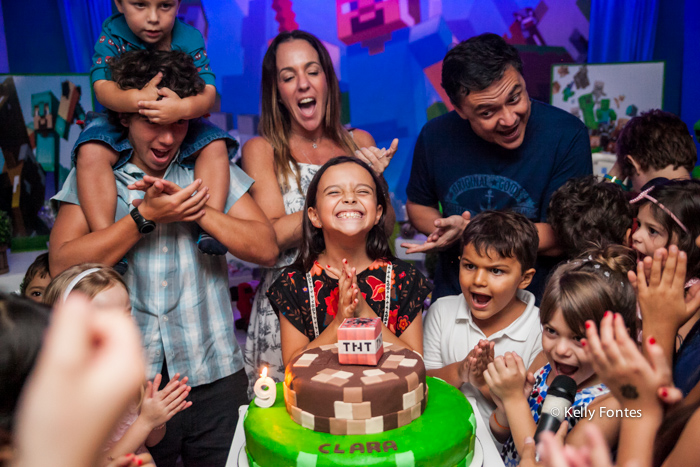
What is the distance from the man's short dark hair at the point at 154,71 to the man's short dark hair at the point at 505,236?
124 cm

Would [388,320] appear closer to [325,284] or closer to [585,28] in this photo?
[325,284]

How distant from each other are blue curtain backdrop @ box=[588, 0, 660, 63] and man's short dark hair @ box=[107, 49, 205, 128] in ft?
14.0

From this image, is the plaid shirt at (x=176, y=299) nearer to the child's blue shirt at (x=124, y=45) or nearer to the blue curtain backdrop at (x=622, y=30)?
the child's blue shirt at (x=124, y=45)

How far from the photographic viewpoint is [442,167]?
2537 millimetres

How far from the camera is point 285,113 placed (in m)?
2.60

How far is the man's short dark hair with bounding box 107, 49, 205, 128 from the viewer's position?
80.1 inches

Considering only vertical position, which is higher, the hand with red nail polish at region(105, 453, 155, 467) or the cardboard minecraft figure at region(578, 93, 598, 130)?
the cardboard minecraft figure at region(578, 93, 598, 130)

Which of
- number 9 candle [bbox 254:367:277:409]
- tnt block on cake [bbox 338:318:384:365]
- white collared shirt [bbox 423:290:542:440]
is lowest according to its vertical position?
white collared shirt [bbox 423:290:542:440]

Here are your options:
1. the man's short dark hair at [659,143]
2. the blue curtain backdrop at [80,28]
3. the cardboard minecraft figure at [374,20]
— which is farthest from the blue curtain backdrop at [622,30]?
the blue curtain backdrop at [80,28]

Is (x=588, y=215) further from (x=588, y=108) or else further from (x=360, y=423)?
(x=588, y=108)

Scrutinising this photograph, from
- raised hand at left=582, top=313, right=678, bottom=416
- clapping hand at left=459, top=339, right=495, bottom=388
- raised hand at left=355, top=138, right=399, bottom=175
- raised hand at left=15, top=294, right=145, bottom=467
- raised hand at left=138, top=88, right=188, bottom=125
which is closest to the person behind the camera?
raised hand at left=15, top=294, right=145, bottom=467

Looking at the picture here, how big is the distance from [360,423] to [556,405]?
53 cm

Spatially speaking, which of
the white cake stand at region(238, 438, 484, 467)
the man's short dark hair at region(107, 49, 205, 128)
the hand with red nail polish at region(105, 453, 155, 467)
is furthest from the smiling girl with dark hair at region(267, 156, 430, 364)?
the hand with red nail polish at region(105, 453, 155, 467)

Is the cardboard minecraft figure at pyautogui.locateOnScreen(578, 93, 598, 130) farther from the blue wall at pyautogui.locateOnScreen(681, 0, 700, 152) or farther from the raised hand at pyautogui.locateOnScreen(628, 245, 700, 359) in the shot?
the raised hand at pyautogui.locateOnScreen(628, 245, 700, 359)
